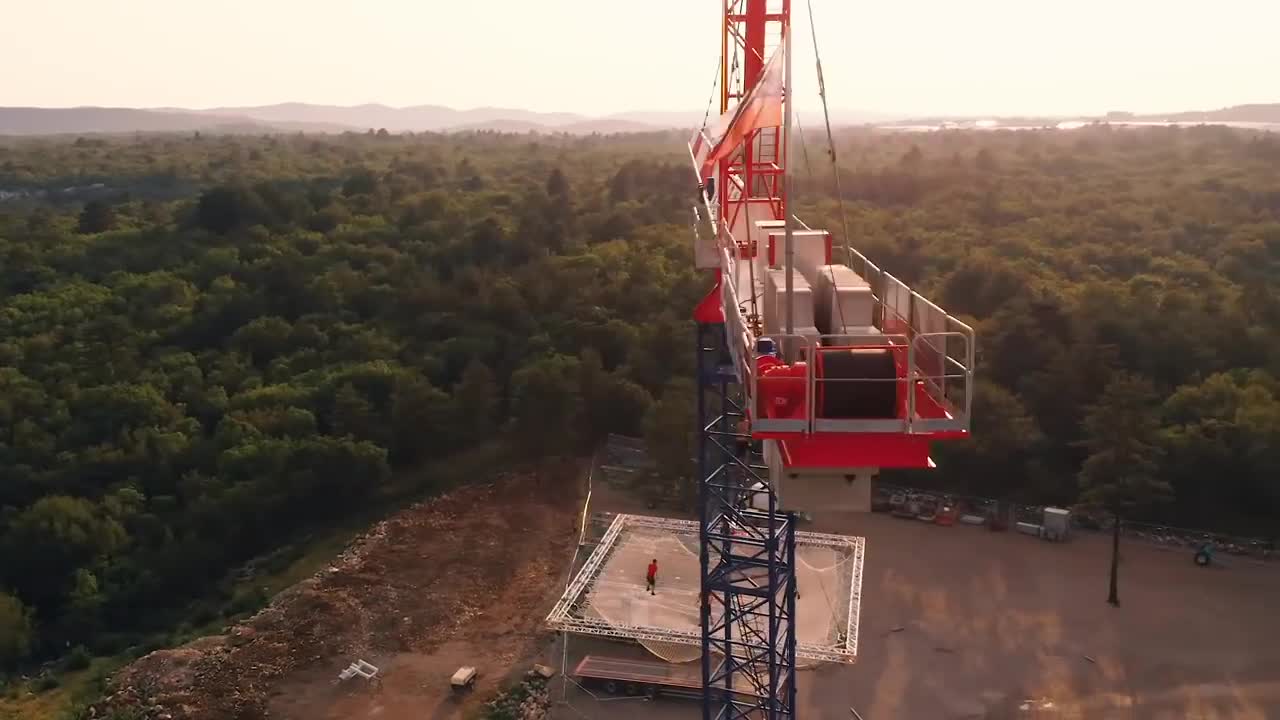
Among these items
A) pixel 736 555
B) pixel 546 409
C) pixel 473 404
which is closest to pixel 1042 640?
pixel 736 555

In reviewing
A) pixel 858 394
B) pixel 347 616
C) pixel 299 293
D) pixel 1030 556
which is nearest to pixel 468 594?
pixel 347 616

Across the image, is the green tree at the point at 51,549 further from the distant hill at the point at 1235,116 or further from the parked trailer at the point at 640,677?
the distant hill at the point at 1235,116

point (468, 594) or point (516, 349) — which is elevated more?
point (516, 349)

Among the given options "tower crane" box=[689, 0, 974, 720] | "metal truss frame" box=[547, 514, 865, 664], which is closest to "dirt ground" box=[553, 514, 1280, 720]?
"metal truss frame" box=[547, 514, 865, 664]

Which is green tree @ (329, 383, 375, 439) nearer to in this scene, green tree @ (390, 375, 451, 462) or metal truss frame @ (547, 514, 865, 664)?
green tree @ (390, 375, 451, 462)

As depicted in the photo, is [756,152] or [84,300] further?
[84,300]

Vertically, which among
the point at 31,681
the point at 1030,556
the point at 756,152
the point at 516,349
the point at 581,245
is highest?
the point at 756,152

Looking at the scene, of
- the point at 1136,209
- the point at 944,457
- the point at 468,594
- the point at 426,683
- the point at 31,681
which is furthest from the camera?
the point at 1136,209

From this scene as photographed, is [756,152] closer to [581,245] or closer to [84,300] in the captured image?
[581,245]
